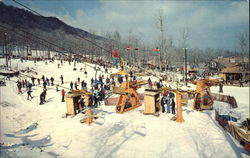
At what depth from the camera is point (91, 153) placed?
793 cm

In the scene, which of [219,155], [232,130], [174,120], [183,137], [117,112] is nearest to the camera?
[219,155]

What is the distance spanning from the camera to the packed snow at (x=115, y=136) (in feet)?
25.9

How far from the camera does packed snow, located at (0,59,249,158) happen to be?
7.89 metres

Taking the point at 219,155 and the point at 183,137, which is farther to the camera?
the point at 183,137

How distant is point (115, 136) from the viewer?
→ 9.44 meters

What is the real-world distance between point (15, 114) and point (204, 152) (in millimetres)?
14984

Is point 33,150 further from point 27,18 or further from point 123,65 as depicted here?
point 27,18

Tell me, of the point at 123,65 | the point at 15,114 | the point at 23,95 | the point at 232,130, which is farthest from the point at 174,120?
the point at 23,95

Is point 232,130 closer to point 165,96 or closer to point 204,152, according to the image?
point 204,152

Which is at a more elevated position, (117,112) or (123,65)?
(123,65)

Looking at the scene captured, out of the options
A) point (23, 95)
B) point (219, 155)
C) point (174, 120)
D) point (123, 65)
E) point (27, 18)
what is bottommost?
point (219, 155)

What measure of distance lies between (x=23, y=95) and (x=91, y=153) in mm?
14855

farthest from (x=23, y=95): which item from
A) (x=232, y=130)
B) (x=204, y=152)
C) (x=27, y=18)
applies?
(x=27, y=18)

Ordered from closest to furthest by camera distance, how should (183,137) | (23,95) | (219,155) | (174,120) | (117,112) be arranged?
1. (219,155)
2. (183,137)
3. (174,120)
4. (117,112)
5. (23,95)
